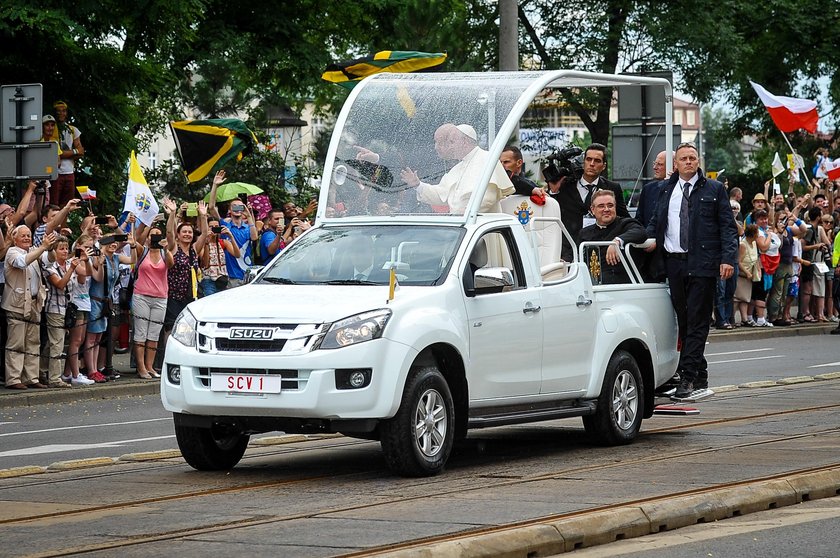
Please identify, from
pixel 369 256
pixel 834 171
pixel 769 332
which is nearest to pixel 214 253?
pixel 369 256

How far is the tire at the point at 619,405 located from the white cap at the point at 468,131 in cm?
212

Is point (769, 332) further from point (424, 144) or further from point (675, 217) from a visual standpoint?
point (424, 144)

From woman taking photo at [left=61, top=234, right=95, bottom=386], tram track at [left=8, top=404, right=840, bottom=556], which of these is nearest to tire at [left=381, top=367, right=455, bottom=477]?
tram track at [left=8, top=404, right=840, bottom=556]

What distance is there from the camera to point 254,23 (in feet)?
116

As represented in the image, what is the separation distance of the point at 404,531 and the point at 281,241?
15.7 meters

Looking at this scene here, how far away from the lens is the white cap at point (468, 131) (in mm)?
12695

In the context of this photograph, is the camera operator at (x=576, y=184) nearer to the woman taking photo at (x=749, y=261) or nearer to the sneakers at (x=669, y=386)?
the sneakers at (x=669, y=386)

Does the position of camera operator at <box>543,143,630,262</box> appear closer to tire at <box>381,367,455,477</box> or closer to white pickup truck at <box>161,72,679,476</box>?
white pickup truck at <box>161,72,679,476</box>

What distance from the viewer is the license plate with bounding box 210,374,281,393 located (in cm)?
1034

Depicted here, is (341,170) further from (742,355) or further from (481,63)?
(481,63)

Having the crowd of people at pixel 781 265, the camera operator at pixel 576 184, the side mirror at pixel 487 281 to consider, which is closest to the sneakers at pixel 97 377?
the camera operator at pixel 576 184

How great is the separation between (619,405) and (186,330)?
3952 millimetres

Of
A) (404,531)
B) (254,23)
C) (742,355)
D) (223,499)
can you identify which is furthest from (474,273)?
(254,23)

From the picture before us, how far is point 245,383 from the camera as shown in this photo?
10414 millimetres
